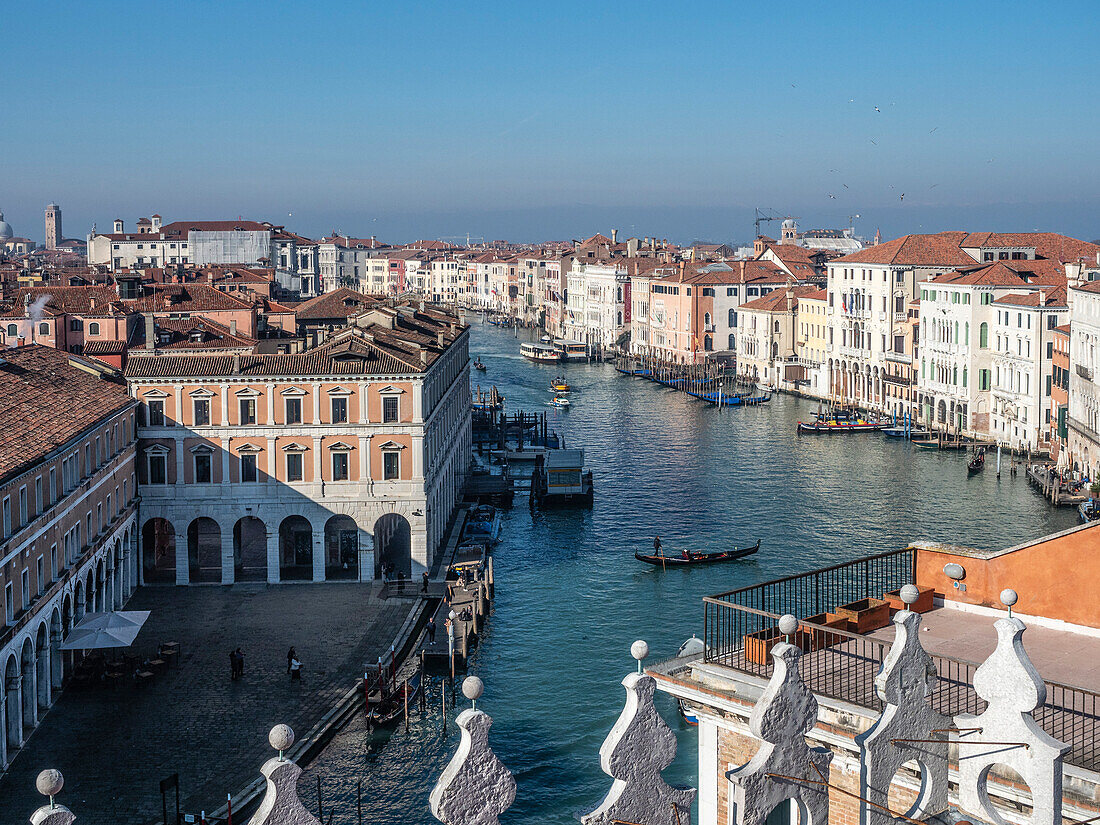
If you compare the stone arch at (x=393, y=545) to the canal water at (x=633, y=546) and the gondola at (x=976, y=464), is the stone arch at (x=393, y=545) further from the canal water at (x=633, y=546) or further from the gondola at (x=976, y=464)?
the gondola at (x=976, y=464)

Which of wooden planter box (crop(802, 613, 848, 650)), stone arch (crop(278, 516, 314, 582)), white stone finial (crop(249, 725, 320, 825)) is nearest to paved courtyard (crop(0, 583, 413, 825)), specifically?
stone arch (crop(278, 516, 314, 582))

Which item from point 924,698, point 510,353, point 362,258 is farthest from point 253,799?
point 362,258

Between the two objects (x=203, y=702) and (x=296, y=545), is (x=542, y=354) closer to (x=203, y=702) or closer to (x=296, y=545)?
(x=296, y=545)

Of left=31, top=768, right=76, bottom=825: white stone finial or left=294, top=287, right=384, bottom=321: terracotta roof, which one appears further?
left=294, top=287, right=384, bottom=321: terracotta roof

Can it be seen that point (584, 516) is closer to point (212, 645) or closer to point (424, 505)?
point (424, 505)

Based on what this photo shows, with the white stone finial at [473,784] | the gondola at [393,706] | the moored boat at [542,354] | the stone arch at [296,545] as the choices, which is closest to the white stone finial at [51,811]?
the white stone finial at [473,784]

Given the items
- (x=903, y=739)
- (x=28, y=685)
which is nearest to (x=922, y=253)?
(x=28, y=685)

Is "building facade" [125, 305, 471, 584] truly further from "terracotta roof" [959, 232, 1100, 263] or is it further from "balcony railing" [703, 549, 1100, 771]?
"terracotta roof" [959, 232, 1100, 263]
